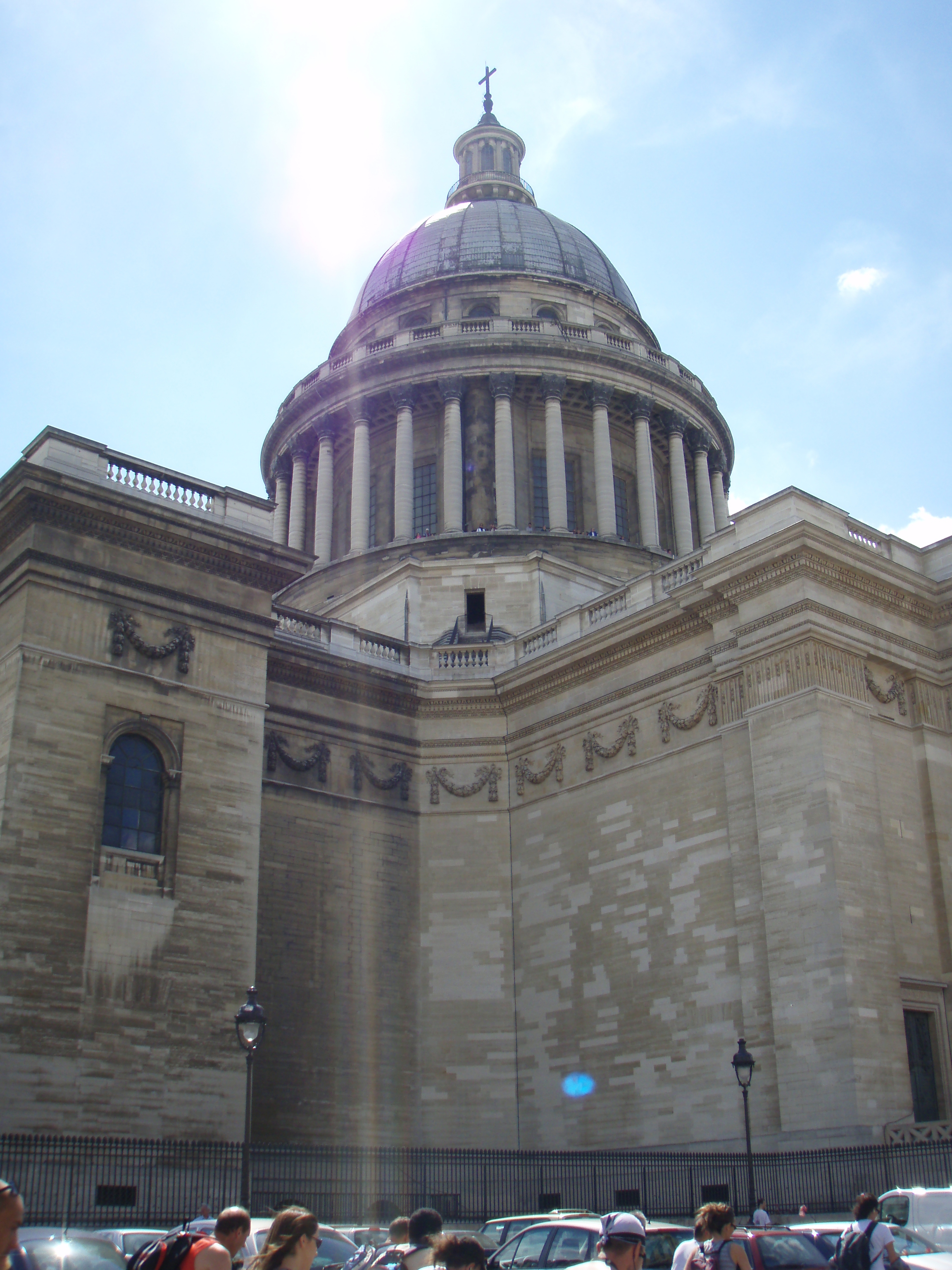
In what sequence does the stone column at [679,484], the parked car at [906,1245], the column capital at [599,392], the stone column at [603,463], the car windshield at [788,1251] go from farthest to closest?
the stone column at [679,484] → the column capital at [599,392] → the stone column at [603,463] → the parked car at [906,1245] → the car windshield at [788,1251]

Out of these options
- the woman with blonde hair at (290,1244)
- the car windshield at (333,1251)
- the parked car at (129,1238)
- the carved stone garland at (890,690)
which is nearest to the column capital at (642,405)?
the carved stone garland at (890,690)

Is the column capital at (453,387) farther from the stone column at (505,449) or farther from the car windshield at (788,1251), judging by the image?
the car windshield at (788,1251)

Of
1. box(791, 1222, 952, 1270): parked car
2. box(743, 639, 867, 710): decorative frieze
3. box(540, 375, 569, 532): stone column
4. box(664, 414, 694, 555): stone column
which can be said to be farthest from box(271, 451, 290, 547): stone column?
box(791, 1222, 952, 1270): parked car

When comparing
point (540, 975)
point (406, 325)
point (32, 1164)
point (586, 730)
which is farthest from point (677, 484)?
point (32, 1164)

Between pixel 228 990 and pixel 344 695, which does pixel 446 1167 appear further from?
pixel 344 695

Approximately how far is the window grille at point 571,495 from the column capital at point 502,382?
10.1ft

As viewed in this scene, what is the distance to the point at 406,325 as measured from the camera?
5131cm

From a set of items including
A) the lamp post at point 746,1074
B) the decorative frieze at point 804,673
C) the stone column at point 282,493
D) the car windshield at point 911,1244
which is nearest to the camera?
the car windshield at point 911,1244

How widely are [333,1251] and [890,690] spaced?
55.4 feet

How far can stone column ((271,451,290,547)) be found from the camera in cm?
5019

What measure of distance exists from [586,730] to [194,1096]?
39.6ft

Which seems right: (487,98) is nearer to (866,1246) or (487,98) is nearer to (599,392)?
(599,392)

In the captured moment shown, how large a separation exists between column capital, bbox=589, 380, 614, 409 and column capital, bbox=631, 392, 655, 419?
1.20 m

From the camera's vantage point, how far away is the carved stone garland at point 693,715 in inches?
1116
